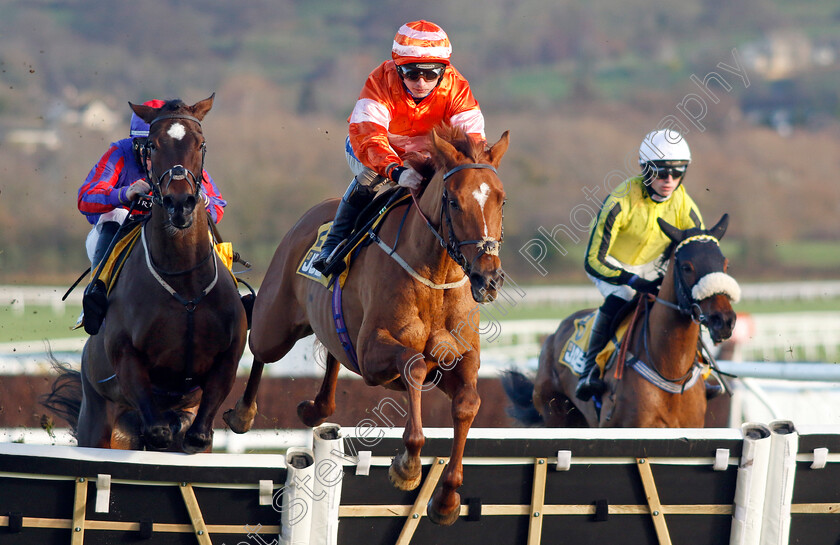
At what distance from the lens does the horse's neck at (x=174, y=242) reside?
5.11 metres

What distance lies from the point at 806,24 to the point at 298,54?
26.0m

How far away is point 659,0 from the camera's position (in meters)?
54.3

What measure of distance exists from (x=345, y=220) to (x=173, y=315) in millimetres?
995

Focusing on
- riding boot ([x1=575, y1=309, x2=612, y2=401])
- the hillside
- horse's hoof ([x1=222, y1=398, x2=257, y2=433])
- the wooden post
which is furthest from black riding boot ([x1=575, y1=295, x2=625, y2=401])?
the hillside

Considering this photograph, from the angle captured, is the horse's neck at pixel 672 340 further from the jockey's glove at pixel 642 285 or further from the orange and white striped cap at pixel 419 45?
the orange and white striped cap at pixel 419 45

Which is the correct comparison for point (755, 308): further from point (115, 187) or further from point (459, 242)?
point (459, 242)

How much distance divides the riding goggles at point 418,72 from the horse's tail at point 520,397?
3.51 meters

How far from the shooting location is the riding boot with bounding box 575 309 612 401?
6.50 m

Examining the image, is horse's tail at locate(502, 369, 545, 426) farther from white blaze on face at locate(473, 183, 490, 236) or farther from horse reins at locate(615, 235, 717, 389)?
white blaze on face at locate(473, 183, 490, 236)

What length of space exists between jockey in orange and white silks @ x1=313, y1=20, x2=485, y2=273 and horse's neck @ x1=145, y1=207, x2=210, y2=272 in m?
0.65

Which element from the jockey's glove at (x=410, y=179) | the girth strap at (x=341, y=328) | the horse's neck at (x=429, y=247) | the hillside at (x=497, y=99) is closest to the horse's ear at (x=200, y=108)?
the girth strap at (x=341, y=328)

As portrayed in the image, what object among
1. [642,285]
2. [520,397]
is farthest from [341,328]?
[520,397]

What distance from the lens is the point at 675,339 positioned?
20.0 ft

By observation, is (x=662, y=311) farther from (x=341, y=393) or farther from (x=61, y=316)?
(x=61, y=316)
